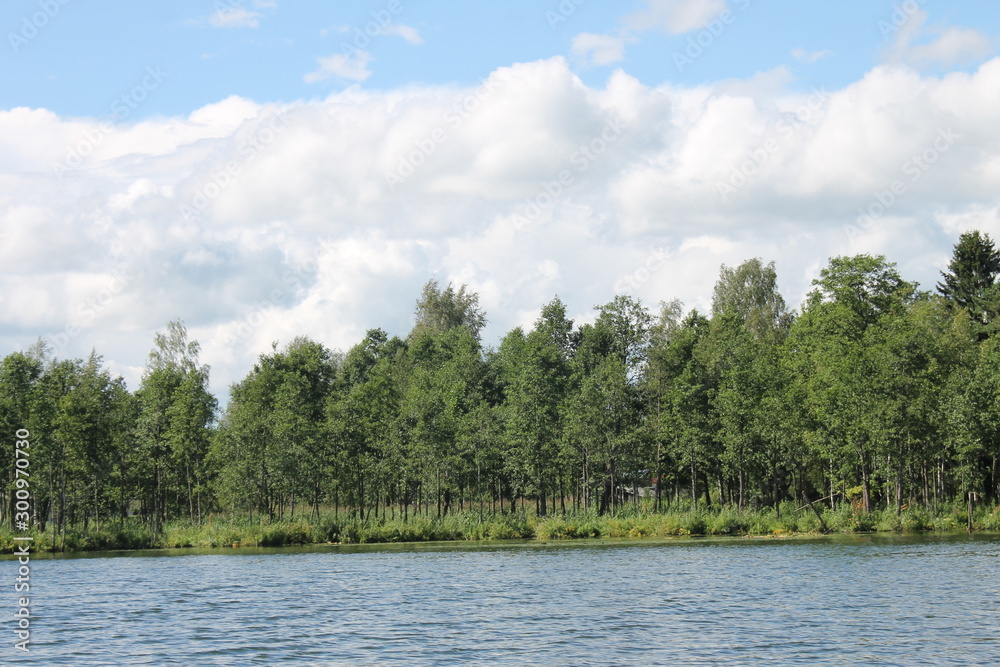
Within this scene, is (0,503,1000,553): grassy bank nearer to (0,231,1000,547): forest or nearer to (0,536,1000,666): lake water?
(0,231,1000,547): forest

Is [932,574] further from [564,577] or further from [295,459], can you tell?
[295,459]

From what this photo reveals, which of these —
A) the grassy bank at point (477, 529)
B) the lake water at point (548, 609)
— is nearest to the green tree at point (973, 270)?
the grassy bank at point (477, 529)

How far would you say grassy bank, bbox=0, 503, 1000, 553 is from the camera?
→ 229 ft

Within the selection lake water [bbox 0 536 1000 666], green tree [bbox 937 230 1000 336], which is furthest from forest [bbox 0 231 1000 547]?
lake water [bbox 0 536 1000 666]

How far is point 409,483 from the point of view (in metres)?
91.6

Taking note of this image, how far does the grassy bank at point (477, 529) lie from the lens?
6988 centimetres

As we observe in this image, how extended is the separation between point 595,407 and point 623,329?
28799 mm

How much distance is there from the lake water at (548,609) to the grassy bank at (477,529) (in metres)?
10.9

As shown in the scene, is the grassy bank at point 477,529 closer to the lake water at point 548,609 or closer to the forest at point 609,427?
the forest at point 609,427

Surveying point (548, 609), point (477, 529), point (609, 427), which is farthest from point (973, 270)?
point (548, 609)

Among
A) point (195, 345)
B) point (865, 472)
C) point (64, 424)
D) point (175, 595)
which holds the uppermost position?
point (195, 345)

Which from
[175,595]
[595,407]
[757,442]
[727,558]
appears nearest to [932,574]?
[727,558]

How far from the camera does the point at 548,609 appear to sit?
1404 inches

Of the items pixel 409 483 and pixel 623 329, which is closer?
pixel 409 483
